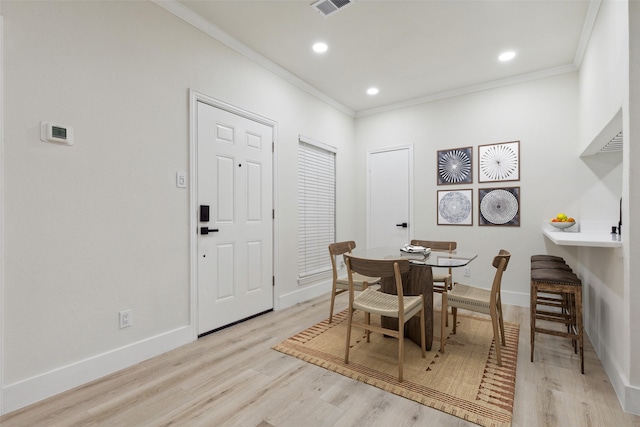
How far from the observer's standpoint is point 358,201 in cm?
510

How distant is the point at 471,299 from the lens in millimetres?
2373

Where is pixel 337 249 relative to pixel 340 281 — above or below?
above

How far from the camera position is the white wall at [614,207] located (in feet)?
5.72

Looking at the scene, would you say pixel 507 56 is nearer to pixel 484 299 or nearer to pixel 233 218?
pixel 484 299

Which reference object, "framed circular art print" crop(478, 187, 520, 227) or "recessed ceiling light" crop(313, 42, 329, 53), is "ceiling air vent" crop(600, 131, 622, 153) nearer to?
"framed circular art print" crop(478, 187, 520, 227)

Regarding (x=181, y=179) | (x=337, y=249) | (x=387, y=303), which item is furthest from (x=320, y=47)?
(x=387, y=303)

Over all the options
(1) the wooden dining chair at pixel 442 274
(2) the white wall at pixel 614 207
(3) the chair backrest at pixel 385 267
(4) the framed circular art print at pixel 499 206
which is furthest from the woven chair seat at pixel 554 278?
(4) the framed circular art print at pixel 499 206

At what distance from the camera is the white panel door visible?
9.20ft

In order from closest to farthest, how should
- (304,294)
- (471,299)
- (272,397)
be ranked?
(272,397), (471,299), (304,294)

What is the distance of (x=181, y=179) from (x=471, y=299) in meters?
2.58

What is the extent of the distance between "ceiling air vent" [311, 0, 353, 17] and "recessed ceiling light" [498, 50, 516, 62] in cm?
191

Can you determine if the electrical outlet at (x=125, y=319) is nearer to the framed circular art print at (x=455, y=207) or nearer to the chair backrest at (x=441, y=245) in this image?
the chair backrest at (x=441, y=245)

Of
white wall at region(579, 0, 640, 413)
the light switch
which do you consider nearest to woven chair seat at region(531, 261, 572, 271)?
white wall at region(579, 0, 640, 413)

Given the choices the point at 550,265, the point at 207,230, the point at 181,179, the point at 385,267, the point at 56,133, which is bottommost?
the point at 550,265
